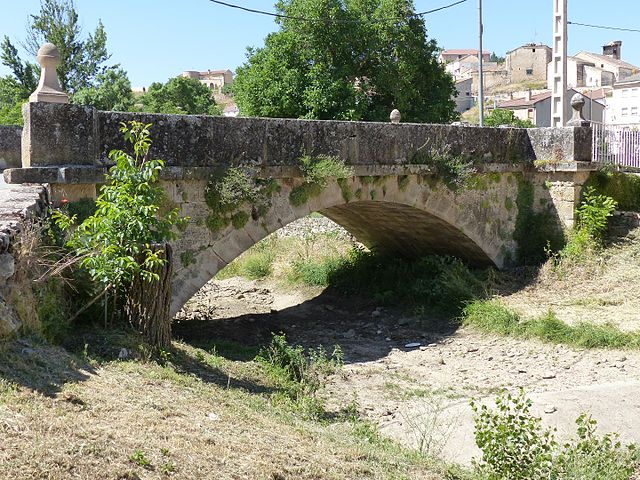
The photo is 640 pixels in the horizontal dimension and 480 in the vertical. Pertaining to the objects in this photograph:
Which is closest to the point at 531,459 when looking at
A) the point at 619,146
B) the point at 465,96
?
the point at 619,146

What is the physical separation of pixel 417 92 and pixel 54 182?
52.9 feet

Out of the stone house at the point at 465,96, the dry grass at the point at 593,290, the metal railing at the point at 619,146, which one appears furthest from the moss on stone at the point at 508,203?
the stone house at the point at 465,96

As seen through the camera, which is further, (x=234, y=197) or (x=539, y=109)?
(x=539, y=109)

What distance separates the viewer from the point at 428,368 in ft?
30.3

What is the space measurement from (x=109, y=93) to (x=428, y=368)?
20.5m

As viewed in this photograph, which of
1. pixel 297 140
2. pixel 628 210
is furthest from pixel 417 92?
pixel 297 140

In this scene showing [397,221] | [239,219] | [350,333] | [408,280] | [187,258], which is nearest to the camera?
[187,258]

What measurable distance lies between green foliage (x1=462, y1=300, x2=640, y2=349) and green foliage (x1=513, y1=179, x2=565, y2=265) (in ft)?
6.80

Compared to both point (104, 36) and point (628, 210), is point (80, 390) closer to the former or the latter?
point (628, 210)

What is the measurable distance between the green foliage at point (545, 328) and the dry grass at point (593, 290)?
353 millimetres

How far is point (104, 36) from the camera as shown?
3023cm

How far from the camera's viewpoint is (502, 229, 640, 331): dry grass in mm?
10562

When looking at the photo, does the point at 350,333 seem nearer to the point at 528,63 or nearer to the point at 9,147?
the point at 9,147

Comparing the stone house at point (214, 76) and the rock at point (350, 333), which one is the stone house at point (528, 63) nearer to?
the stone house at point (214, 76)
